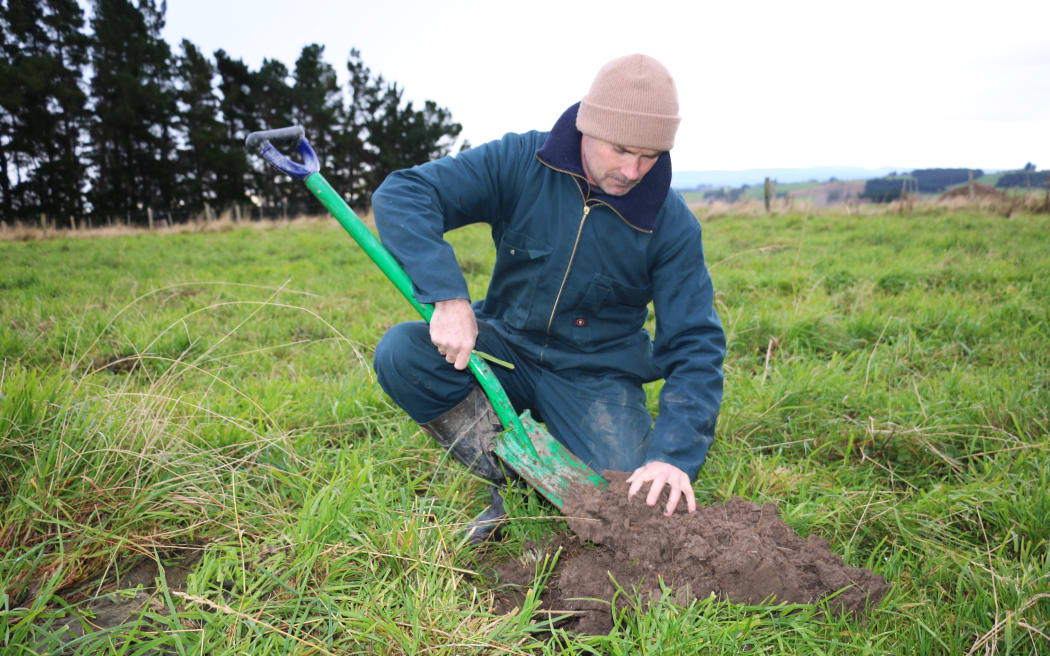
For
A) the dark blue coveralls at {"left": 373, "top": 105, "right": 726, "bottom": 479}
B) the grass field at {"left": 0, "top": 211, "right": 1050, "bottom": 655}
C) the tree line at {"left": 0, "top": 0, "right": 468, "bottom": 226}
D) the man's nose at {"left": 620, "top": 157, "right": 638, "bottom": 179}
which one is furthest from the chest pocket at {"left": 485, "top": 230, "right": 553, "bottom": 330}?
the tree line at {"left": 0, "top": 0, "right": 468, "bottom": 226}

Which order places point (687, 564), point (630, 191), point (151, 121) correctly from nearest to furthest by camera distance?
point (687, 564) < point (630, 191) < point (151, 121)

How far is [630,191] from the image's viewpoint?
7.32 feet

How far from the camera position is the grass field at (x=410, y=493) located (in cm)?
153

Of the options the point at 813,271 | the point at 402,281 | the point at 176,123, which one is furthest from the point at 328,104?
the point at 402,281

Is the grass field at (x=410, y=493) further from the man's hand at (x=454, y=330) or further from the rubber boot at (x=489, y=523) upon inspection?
the man's hand at (x=454, y=330)

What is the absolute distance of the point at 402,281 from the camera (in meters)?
2.03

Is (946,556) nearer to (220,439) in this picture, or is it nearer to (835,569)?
(835,569)

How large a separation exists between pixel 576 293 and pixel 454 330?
611 mm

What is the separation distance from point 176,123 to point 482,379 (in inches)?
1258

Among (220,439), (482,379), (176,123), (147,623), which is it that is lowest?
(147,623)

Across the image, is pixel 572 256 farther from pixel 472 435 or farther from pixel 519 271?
pixel 472 435

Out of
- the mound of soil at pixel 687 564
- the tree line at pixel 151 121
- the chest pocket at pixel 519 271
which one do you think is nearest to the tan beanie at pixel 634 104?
the chest pocket at pixel 519 271

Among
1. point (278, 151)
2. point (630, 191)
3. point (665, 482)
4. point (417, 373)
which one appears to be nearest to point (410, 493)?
point (417, 373)

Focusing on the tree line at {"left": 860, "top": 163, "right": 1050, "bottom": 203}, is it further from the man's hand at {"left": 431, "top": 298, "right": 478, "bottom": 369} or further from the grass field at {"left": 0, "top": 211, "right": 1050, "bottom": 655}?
the man's hand at {"left": 431, "top": 298, "right": 478, "bottom": 369}
